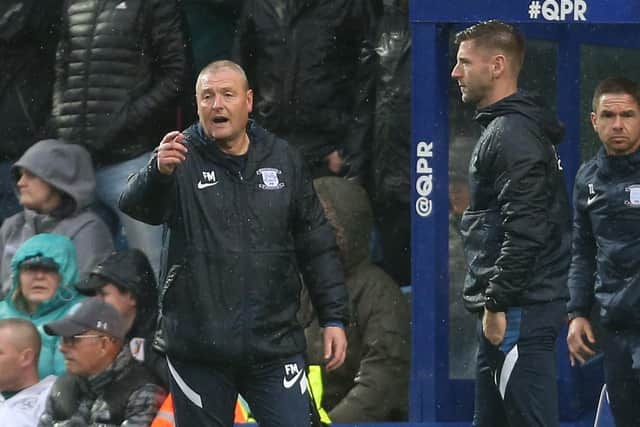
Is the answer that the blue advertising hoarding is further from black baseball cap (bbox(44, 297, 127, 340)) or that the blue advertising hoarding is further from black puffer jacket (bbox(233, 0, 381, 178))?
black baseball cap (bbox(44, 297, 127, 340))

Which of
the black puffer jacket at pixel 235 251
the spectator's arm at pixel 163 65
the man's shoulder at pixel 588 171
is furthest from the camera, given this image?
the spectator's arm at pixel 163 65

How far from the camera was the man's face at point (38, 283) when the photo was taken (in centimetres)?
1024

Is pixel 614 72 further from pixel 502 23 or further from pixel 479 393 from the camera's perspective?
pixel 479 393

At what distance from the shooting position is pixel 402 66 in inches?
405

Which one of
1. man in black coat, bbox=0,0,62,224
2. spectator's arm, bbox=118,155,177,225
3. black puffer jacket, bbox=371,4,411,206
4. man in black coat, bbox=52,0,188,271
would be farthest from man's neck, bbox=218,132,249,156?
man in black coat, bbox=0,0,62,224

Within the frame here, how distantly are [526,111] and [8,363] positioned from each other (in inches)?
117

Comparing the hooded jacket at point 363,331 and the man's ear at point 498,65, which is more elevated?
the man's ear at point 498,65

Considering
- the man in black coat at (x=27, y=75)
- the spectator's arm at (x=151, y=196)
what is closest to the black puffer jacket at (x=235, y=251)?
the spectator's arm at (x=151, y=196)

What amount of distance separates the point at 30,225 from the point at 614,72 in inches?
128

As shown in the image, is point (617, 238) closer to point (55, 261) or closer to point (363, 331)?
point (363, 331)

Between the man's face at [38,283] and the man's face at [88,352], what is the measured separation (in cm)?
96

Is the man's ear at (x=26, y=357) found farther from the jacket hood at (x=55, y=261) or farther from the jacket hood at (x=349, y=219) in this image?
the jacket hood at (x=349, y=219)

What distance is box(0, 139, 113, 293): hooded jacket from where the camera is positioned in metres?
10.5

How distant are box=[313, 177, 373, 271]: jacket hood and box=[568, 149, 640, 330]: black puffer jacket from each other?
1.61 meters
